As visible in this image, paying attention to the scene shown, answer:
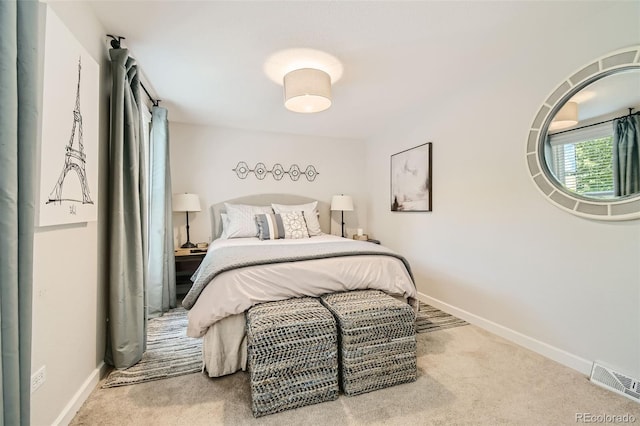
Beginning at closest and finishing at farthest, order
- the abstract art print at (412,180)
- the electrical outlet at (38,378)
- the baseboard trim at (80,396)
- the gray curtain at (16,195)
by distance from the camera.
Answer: the gray curtain at (16,195)
the electrical outlet at (38,378)
the baseboard trim at (80,396)
the abstract art print at (412,180)

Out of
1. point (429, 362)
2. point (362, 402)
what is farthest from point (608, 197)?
point (362, 402)

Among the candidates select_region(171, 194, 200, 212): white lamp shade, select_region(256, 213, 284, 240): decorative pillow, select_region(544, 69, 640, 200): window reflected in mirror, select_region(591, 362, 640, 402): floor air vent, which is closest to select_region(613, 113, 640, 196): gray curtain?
select_region(544, 69, 640, 200): window reflected in mirror

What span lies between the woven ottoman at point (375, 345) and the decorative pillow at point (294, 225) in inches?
68.4

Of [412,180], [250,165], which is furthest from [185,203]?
[412,180]

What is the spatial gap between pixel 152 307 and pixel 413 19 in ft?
11.5

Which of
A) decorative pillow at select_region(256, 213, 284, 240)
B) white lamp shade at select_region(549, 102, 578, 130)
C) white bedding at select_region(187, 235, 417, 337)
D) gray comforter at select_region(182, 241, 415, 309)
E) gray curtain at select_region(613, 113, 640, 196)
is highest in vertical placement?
white lamp shade at select_region(549, 102, 578, 130)

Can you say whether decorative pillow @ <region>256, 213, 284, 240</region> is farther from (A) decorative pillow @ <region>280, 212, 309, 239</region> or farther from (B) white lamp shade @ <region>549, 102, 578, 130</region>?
(B) white lamp shade @ <region>549, 102, 578, 130</region>

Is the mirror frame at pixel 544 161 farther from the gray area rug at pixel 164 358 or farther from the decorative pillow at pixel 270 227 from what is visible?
the gray area rug at pixel 164 358

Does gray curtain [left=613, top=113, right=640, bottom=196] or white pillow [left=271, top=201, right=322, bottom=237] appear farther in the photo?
white pillow [left=271, top=201, right=322, bottom=237]

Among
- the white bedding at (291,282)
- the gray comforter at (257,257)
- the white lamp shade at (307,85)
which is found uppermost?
the white lamp shade at (307,85)

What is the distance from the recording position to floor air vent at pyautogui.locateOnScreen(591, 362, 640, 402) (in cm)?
162

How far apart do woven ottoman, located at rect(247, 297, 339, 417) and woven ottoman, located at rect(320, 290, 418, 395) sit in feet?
0.27

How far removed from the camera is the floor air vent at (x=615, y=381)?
1.62 m

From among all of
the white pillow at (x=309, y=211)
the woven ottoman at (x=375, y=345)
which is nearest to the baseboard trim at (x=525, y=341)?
the woven ottoman at (x=375, y=345)
